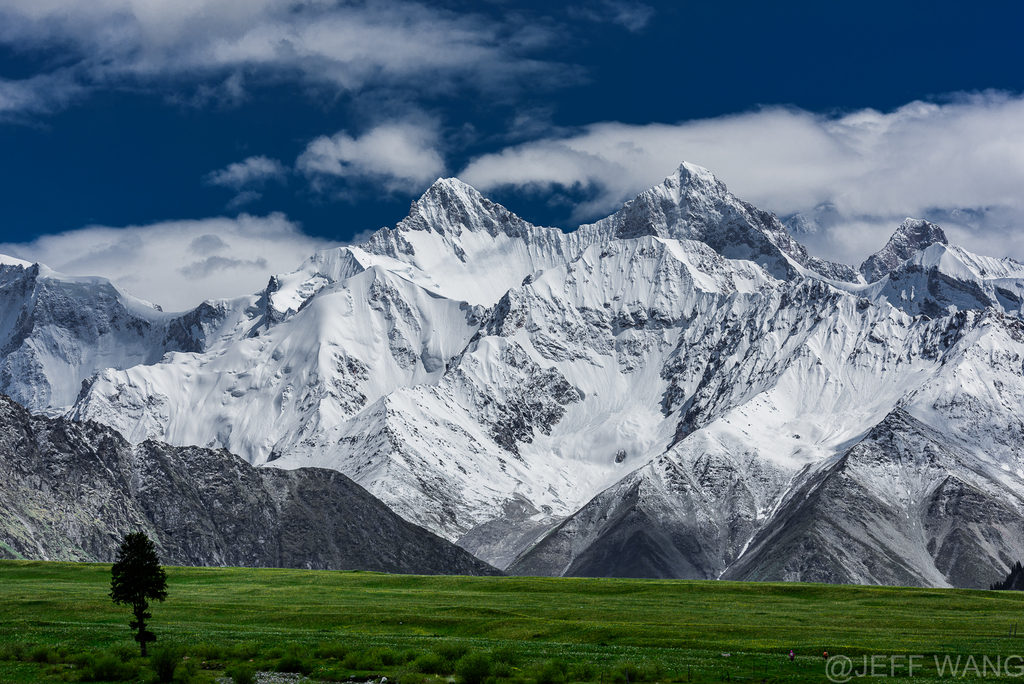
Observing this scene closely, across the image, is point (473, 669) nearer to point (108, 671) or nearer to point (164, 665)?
point (164, 665)

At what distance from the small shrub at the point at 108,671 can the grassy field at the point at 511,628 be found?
238 mm

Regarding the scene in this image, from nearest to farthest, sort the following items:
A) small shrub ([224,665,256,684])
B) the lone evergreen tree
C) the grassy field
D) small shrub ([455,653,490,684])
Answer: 1. small shrub ([455,653,490,684])
2. small shrub ([224,665,256,684])
3. the grassy field
4. the lone evergreen tree

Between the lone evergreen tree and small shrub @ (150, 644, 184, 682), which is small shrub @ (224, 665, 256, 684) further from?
the lone evergreen tree

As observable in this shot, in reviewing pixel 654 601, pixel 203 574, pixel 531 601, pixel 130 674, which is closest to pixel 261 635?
pixel 130 674

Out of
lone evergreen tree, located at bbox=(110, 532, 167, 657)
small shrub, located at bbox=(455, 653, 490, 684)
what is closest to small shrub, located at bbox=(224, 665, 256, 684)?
lone evergreen tree, located at bbox=(110, 532, 167, 657)

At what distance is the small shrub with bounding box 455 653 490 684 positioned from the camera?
66.8 m

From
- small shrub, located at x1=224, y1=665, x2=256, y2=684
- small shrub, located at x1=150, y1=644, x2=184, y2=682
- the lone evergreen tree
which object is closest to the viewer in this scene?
small shrub, located at x1=224, y1=665, x2=256, y2=684

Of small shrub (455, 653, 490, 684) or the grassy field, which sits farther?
the grassy field

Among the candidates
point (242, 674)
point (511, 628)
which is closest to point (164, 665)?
point (242, 674)

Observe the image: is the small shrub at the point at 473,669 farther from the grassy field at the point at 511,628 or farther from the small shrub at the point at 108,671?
the small shrub at the point at 108,671

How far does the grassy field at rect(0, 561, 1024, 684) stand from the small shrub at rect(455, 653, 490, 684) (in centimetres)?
20

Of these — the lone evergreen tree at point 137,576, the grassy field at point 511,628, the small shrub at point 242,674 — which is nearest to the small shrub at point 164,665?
the grassy field at point 511,628

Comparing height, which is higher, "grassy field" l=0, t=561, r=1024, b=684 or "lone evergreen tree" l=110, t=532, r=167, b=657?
"lone evergreen tree" l=110, t=532, r=167, b=657

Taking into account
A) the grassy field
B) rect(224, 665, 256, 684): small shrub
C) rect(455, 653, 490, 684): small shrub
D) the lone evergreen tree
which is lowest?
the grassy field
